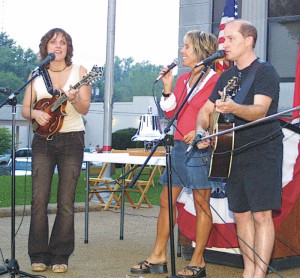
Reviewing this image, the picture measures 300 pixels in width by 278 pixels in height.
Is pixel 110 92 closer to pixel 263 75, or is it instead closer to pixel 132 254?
pixel 132 254

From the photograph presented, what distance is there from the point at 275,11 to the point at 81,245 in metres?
8.09

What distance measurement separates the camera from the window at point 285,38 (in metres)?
13.5

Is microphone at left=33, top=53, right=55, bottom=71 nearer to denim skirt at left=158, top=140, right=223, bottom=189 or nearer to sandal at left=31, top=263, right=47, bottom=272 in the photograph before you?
denim skirt at left=158, top=140, right=223, bottom=189

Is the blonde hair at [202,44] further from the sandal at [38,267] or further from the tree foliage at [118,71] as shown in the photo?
the tree foliage at [118,71]

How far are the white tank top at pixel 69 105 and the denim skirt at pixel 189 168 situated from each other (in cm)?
87

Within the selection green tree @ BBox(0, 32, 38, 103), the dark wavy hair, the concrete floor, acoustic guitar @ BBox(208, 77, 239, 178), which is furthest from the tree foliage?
acoustic guitar @ BBox(208, 77, 239, 178)

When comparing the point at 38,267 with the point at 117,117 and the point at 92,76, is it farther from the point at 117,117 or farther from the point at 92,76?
the point at 117,117

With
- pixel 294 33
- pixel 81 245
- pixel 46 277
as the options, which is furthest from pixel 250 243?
pixel 294 33

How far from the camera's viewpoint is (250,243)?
532 centimetres

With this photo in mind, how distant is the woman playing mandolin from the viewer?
6105 millimetres

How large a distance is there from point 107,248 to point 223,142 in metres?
2.89

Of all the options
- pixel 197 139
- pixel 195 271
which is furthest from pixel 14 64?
pixel 197 139

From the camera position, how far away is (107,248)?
298 inches

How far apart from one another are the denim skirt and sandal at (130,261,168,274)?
72 centimetres
